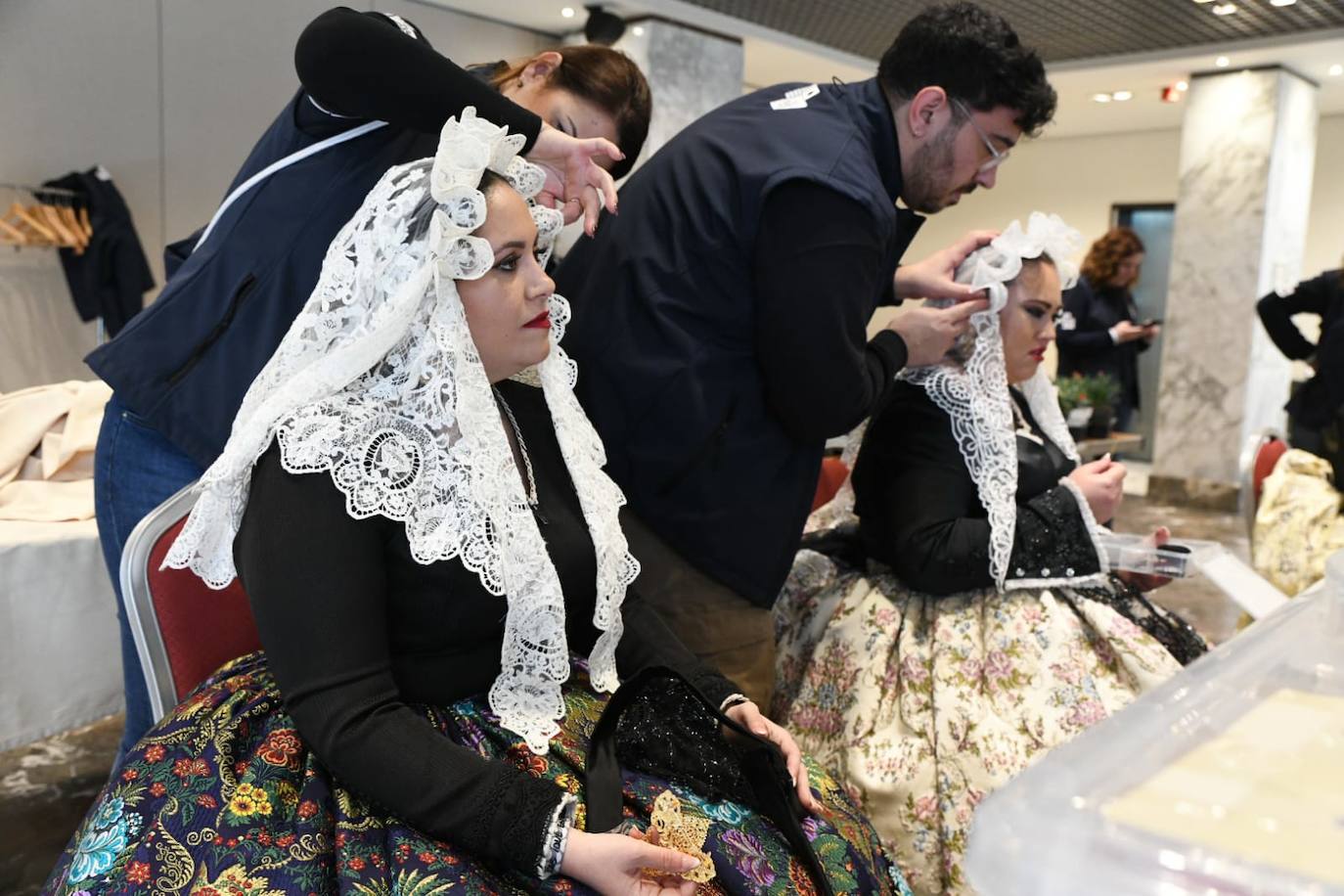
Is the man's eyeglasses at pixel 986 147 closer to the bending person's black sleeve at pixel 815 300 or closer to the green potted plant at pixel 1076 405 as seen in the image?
the bending person's black sleeve at pixel 815 300

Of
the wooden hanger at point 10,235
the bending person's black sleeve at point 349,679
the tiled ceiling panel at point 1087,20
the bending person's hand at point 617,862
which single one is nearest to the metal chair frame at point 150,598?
the bending person's black sleeve at point 349,679

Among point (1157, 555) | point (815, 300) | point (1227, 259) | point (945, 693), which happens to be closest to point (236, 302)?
point (815, 300)

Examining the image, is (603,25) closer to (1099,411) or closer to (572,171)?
(1099,411)

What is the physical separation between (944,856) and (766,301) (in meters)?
0.95

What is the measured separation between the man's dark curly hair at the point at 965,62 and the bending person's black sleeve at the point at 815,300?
1.11 ft

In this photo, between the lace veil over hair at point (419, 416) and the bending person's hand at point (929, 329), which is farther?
the bending person's hand at point (929, 329)

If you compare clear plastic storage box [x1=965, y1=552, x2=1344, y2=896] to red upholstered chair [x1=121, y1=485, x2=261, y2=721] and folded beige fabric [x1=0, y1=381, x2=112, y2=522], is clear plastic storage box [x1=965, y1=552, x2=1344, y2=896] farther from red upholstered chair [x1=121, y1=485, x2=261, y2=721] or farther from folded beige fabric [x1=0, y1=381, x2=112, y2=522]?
folded beige fabric [x1=0, y1=381, x2=112, y2=522]

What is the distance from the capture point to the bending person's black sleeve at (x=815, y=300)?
163cm

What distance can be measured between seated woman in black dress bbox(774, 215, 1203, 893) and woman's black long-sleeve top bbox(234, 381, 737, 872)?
0.87 m

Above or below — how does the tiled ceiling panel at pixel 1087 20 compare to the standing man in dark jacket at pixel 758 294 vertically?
above

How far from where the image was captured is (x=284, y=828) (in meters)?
1.16

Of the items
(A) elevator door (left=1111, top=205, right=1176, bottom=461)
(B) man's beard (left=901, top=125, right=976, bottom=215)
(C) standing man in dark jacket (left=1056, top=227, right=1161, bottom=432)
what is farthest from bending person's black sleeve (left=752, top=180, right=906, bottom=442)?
(A) elevator door (left=1111, top=205, right=1176, bottom=461)

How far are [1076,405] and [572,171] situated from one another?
3.67 m

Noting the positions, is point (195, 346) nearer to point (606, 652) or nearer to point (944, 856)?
point (606, 652)
